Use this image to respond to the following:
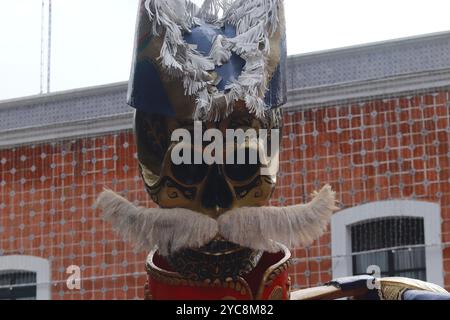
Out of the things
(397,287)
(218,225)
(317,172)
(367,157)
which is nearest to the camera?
(218,225)

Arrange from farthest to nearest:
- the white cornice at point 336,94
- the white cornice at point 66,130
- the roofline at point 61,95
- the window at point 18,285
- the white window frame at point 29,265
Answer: the roofline at point 61,95, the white window frame at point 29,265, the white cornice at point 66,130, the window at point 18,285, the white cornice at point 336,94

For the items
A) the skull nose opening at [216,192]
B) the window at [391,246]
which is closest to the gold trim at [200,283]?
the skull nose opening at [216,192]

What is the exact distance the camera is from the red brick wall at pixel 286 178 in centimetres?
1152

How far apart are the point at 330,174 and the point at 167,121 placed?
272 inches

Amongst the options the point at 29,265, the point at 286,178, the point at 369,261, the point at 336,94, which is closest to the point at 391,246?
the point at 369,261

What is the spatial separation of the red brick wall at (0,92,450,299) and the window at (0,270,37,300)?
0.22 metres

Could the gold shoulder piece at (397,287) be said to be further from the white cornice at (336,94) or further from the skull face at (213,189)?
the white cornice at (336,94)

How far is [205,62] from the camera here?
492cm

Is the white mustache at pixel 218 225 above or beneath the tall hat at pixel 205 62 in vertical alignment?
beneath

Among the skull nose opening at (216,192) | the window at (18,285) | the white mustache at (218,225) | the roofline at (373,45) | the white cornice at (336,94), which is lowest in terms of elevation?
the window at (18,285)

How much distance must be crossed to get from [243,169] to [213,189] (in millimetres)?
141

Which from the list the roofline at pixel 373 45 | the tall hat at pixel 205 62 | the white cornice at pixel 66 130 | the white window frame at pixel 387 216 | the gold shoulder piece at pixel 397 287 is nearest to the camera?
the tall hat at pixel 205 62

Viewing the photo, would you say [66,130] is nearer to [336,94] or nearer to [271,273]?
[336,94]

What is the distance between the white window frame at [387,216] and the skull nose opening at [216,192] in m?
6.41
